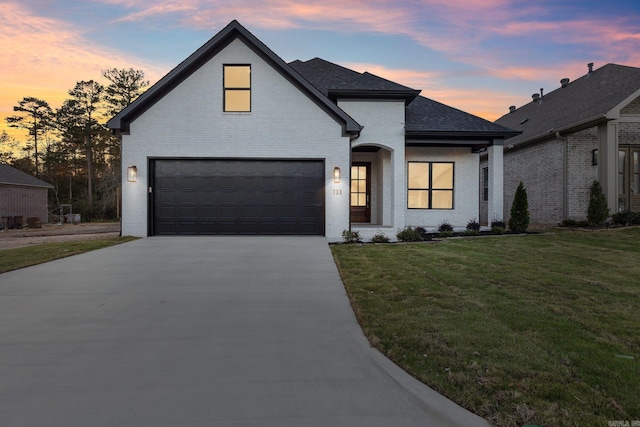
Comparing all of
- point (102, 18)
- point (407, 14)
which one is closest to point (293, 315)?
point (407, 14)

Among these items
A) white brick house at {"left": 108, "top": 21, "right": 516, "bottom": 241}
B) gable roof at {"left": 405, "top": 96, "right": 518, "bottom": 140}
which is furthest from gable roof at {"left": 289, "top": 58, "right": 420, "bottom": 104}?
gable roof at {"left": 405, "top": 96, "right": 518, "bottom": 140}

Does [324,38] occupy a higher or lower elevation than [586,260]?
higher

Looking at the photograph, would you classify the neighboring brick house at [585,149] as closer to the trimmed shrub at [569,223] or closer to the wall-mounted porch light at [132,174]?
the trimmed shrub at [569,223]

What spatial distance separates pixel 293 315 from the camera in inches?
177

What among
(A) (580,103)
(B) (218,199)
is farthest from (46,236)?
(A) (580,103)

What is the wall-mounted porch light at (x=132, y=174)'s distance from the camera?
476 inches

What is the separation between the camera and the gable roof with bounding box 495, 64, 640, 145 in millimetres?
14750

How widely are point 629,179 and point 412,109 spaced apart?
31.1 feet

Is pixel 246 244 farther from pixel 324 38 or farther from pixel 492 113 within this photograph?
pixel 492 113

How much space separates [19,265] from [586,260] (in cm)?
1204

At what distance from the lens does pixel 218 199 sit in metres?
12.4

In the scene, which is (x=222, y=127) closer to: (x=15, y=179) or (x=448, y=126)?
(x=448, y=126)

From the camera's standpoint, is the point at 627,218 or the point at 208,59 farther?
the point at 627,218

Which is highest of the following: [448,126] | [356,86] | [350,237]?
[356,86]
